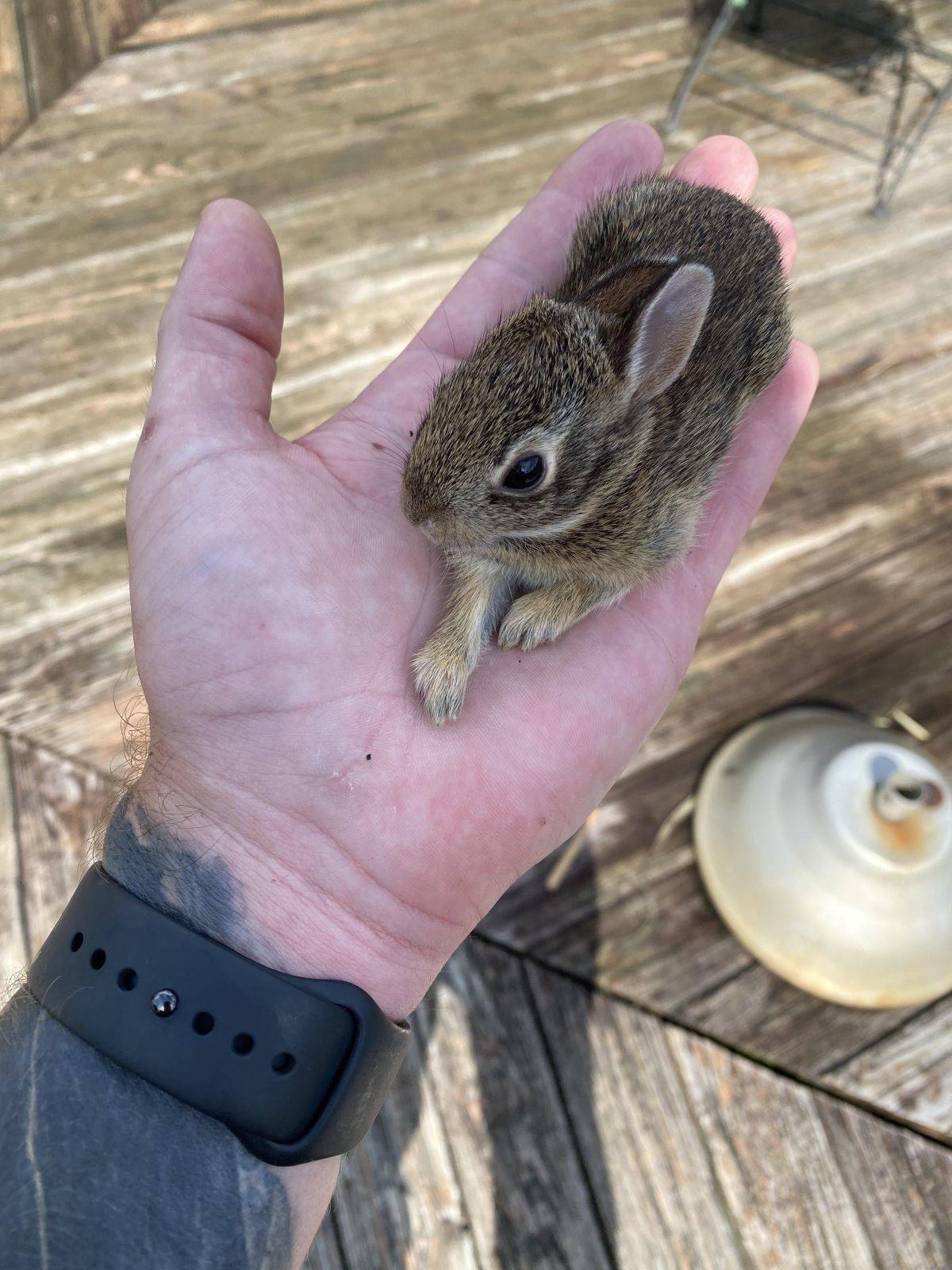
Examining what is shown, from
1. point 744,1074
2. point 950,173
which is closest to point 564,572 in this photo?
point 744,1074

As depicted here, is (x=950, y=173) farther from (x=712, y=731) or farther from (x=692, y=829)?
(x=692, y=829)

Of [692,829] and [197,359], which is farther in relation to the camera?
[692,829]

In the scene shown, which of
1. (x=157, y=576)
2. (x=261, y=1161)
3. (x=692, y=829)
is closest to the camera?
(x=261, y=1161)

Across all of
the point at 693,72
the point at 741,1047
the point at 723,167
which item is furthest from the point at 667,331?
the point at 693,72

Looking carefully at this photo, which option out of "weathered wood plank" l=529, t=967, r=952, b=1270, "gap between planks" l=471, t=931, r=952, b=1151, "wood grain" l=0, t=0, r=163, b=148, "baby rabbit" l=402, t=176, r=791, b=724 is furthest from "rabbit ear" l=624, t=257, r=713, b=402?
"wood grain" l=0, t=0, r=163, b=148

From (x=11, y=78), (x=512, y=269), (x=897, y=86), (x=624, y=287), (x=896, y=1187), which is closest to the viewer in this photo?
(x=624, y=287)

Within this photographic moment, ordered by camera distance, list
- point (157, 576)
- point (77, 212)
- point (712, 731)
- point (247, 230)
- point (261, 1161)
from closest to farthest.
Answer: point (261, 1161), point (157, 576), point (247, 230), point (712, 731), point (77, 212)

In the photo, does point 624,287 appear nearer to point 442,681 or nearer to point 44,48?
point 442,681
